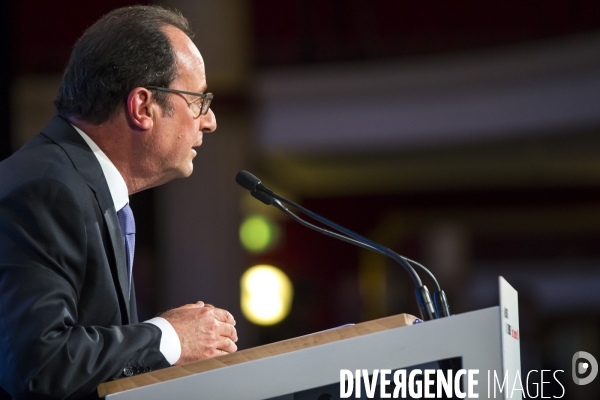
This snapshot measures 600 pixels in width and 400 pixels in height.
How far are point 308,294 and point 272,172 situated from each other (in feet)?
4.49

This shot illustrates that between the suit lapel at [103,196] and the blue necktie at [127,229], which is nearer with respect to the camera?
the suit lapel at [103,196]

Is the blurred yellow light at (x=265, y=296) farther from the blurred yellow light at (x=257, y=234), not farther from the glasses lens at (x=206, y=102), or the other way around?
the glasses lens at (x=206, y=102)

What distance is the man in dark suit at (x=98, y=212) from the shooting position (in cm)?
123

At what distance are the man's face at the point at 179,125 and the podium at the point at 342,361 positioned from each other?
1.80 feet

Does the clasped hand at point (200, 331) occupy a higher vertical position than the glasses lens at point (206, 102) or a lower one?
lower

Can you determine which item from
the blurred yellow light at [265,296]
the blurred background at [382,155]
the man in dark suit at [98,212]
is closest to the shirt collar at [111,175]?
the man in dark suit at [98,212]

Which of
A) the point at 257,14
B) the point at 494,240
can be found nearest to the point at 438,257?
the point at 494,240

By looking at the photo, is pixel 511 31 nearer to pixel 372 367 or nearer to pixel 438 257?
pixel 438 257

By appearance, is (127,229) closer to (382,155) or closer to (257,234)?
(382,155)

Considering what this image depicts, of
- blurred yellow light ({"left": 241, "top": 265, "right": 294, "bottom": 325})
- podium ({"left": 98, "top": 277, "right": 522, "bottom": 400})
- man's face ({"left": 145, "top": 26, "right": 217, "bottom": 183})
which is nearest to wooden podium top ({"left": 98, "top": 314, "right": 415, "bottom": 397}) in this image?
podium ({"left": 98, "top": 277, "right": 522, "bottom": 400})

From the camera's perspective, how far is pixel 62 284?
128cm

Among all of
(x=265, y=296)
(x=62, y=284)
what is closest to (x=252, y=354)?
(x=62, y=284)

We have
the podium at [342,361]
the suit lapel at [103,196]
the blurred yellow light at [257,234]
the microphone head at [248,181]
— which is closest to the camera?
the podium at [342,361]

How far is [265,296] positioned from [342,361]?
285 inches
